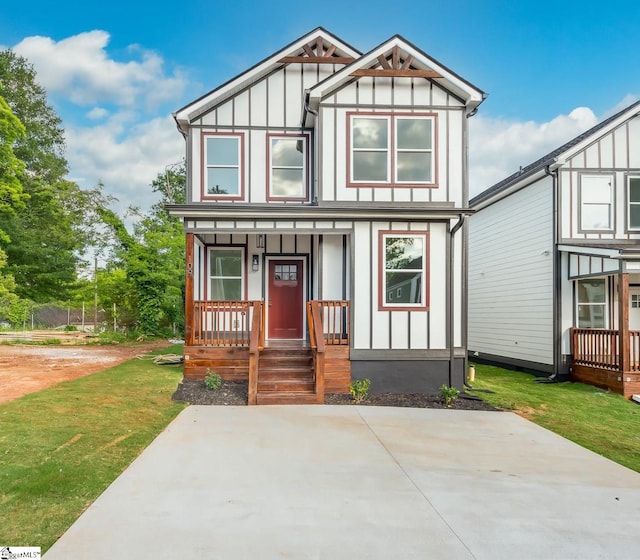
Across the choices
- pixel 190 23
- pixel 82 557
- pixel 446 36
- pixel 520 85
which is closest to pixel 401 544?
pixel 82 557

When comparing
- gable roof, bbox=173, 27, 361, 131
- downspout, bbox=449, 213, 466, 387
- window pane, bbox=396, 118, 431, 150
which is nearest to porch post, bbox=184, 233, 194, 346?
gable roof, bbox=173, 27, 361, 131

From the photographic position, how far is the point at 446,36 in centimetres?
1533

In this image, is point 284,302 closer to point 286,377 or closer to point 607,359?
point 286,377

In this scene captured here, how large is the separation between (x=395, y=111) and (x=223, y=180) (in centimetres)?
431

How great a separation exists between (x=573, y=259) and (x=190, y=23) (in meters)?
15.2

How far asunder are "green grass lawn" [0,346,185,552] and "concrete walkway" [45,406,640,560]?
247 mm

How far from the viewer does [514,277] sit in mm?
13008

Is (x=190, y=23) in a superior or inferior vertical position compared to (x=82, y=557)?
superior

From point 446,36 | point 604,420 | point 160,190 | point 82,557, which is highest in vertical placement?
point 446,36

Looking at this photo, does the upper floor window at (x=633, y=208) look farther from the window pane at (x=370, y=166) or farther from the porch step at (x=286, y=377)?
the porch step at (x=286, y=377)

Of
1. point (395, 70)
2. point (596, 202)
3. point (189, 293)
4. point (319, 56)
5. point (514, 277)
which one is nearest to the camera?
point (189, 293)

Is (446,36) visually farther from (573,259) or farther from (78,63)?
(78,63)

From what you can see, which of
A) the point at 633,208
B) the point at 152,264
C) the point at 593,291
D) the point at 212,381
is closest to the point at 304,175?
the point at 212,381

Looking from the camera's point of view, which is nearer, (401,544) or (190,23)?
(401,544)
